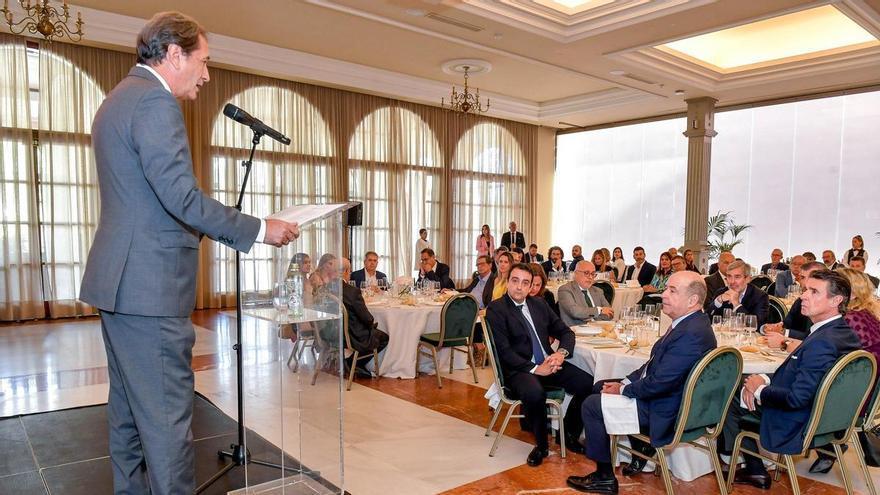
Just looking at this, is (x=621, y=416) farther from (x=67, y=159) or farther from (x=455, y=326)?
(x=67, y=159)

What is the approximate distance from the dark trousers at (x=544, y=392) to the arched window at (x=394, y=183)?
8878 mm

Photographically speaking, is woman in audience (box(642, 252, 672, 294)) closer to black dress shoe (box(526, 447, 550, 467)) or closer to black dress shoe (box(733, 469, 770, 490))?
black dress shoe (box(733, 469, 770, 490))

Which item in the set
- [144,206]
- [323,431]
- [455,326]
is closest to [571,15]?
[455,326]

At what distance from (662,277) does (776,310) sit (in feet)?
9.68

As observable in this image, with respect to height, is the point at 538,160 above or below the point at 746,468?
above

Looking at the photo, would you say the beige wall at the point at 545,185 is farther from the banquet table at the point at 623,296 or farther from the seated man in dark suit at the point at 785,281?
the seated man in dark suit at the point at 785,281

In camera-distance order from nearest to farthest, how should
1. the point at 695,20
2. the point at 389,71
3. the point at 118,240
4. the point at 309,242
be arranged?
the point at 118,240 → the point at 309,242 → the point at 695,20 → the point at 389,71

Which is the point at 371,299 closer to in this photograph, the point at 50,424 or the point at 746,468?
the point at 50,424

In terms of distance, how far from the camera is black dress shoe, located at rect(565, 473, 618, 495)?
346 cm

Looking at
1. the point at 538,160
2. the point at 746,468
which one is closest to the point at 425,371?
the point at 746,468

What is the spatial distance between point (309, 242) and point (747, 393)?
265cm

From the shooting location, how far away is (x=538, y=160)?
16.4 metres

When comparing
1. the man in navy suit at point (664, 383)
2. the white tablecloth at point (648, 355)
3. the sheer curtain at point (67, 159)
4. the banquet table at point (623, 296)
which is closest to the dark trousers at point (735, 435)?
the white tablecloth at point (648, 355)

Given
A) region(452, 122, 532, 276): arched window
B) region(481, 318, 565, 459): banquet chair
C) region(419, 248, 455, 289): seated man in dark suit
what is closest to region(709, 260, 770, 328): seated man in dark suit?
region(481, 318, 565, 459): banquet chair
